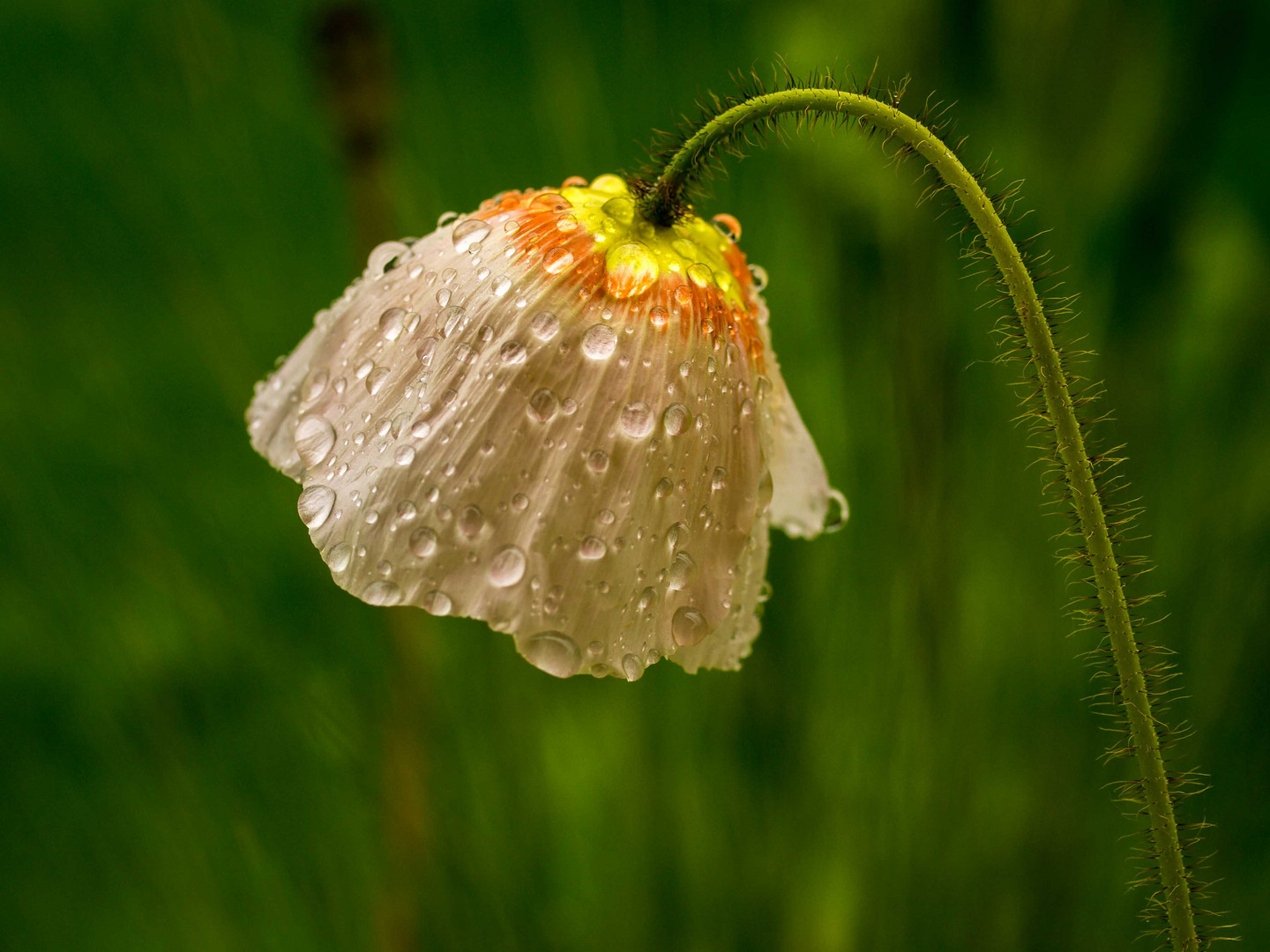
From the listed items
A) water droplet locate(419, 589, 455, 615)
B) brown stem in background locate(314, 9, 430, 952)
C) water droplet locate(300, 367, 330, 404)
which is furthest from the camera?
brown stem in background locate(314, 9, 430, 952)

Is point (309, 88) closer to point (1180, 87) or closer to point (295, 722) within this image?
point (295, 722)

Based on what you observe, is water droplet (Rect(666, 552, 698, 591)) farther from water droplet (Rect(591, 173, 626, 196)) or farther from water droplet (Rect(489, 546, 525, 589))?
water droplet (Rect(591, 173, 626, 196))

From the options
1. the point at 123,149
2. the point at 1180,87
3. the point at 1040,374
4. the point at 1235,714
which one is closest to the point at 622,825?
the point at 1235,714

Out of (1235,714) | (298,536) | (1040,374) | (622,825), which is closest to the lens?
(1040,374)

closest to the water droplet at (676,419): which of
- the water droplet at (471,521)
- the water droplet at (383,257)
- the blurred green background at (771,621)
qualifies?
the water droplet at (471,521)

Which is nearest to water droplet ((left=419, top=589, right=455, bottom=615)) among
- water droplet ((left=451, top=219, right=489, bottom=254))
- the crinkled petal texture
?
the crinkled petal texture

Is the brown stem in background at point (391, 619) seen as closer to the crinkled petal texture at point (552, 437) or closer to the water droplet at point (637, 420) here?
the crinkled petal texture at point (552, 437)
